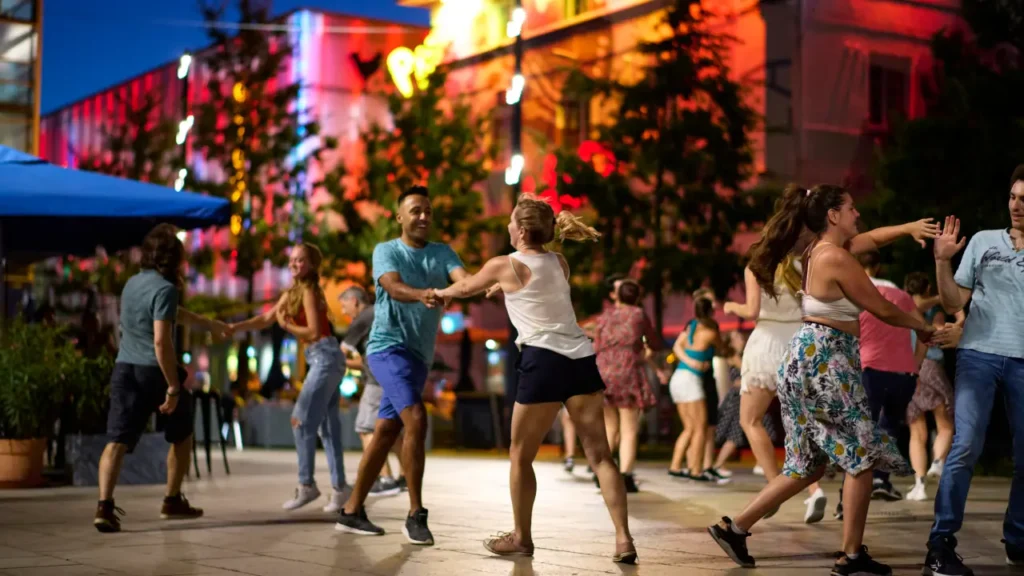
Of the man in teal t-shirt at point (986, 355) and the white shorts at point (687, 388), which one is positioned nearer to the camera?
the man in teal t-shirt at point (986, 355)

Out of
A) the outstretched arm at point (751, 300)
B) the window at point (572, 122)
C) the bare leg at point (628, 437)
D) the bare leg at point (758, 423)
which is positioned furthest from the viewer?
the window at point (572, 122)

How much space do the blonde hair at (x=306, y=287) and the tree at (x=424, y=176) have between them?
2061cm

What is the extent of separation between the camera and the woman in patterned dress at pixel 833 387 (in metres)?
6.59

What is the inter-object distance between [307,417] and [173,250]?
183 centimetres

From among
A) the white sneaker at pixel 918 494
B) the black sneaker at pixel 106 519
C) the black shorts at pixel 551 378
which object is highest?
the black shorts at pixel 551 378

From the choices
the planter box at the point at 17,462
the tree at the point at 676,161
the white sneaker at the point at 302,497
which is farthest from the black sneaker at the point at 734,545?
the tree at the point at 676,161

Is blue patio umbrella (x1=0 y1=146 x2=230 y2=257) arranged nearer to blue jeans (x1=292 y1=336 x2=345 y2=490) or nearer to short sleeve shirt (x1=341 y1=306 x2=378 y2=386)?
short sleeve shirt (x1=341 y1=306 x2=378 y2=386)

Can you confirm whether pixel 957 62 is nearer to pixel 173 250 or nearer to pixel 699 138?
pixel 699 138

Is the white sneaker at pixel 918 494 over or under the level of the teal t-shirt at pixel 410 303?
under

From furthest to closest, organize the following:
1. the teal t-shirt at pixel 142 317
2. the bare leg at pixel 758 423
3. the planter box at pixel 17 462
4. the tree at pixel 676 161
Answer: the tree at pixel 676 161
the planter box at pixel 17 462
the bare leg at pixel 758 423
the teal t-shirt at pixel 142 317

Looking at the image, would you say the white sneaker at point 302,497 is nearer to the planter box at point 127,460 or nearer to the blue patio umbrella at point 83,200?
the planter box at point 127,460

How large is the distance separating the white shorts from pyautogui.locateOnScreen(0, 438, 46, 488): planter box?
19.2ft

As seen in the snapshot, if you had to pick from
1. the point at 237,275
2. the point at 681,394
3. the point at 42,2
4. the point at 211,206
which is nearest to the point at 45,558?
the point at 211,206

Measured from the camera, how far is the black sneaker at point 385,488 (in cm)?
1226
